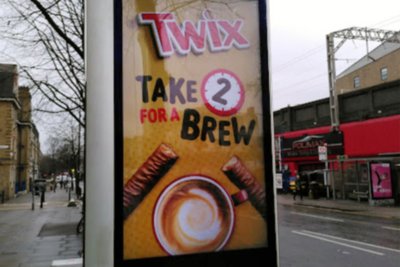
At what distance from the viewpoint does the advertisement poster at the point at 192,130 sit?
6.55ft

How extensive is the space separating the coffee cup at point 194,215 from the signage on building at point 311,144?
26656mm

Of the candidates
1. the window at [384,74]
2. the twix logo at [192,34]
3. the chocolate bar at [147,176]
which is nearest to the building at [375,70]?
the window at [384,74]

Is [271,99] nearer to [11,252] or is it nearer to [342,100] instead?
[11,252]

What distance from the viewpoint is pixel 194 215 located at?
6.89ft

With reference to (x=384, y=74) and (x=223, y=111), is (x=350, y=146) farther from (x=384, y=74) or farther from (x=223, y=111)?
(x=223, y=111)

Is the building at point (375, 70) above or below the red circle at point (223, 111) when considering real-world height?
above

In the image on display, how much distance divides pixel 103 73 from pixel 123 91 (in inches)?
5.4

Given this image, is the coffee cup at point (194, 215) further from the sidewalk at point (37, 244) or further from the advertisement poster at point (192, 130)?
the sidewalk at point (37, 244)

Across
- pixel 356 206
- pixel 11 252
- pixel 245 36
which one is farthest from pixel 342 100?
pixel 245 36


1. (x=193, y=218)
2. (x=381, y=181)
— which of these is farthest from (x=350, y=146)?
(x=193, y=218)

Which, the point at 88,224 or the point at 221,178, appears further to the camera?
the point at 221,178

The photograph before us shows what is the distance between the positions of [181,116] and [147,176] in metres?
0.33

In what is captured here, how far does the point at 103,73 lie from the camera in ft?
6.09

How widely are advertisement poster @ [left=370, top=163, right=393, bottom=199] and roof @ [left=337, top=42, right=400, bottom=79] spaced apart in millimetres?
25474
